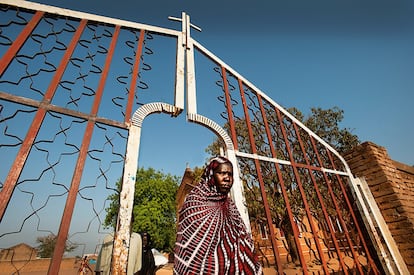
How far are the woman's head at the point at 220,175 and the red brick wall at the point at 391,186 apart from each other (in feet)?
12.0

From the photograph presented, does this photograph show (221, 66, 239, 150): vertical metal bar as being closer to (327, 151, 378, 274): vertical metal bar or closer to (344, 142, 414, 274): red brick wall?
(327, 151, 378, 274): vertical metal bar

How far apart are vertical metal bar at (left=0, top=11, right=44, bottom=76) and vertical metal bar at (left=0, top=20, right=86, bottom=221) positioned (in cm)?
35

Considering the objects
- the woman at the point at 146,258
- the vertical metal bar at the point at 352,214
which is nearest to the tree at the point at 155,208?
the woman at the point at 146,258

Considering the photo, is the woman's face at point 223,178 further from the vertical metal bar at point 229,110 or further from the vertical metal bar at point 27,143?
the vertical metal bar at point 27,143

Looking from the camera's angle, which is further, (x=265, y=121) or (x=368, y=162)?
(x=368, y=162)

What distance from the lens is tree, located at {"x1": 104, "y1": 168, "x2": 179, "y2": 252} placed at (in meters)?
17.8

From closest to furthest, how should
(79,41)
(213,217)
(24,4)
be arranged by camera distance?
1. (213,217)
2. (24,4)
3. (79,41)

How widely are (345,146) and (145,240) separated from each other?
1285cm

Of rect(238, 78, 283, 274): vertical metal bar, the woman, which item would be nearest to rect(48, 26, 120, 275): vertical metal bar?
rect(238, 78, 283, 274): vertical metal bar

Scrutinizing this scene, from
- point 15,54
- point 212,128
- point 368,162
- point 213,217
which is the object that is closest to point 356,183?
point 368,162

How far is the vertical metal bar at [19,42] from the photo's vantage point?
1.96m

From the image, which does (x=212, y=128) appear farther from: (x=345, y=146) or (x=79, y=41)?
(x=345, y=146)

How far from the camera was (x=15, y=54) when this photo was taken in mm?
2064

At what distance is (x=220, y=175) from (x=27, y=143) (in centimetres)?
165
